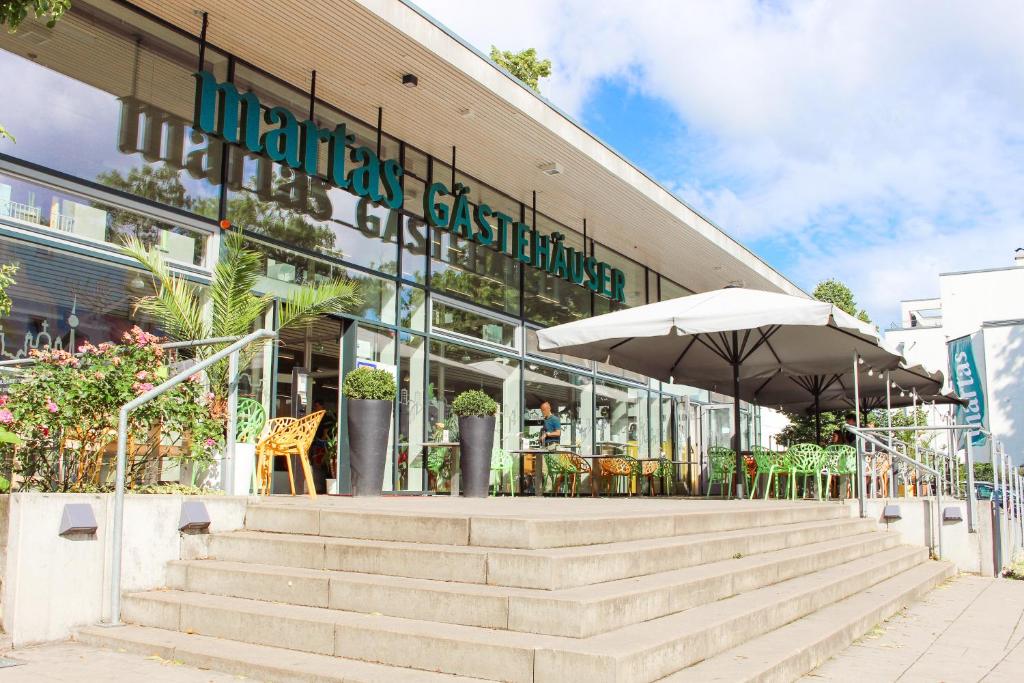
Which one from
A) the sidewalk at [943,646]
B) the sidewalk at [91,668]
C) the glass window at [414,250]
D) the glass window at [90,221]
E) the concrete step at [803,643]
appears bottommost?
the sidewalk at [943,646]

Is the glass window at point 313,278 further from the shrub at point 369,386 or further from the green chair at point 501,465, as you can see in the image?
the green chair at point 501,465

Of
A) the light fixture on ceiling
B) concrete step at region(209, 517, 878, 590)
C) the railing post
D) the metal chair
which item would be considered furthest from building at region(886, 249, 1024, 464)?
concrete step at region(209, 517, 878, 590)

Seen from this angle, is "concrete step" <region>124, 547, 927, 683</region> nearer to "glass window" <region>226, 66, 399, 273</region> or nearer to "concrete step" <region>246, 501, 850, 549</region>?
"concrete step" <region>246, 501, 850, 549</region>

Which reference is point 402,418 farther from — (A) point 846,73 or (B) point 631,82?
(B) point 631,82

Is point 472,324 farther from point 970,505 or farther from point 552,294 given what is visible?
point 970,505

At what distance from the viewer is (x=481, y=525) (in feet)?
15.8

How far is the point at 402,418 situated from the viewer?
1111 centimetres

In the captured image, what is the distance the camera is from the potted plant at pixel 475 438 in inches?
390

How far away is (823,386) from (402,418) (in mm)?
6933

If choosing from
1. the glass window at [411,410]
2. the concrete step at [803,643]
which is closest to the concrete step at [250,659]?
the concrete step at [803,643]

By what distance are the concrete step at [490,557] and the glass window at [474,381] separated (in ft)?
19.5

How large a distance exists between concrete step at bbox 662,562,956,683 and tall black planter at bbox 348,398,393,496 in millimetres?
4534

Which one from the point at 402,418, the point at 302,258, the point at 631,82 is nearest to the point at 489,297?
the point at 402,418

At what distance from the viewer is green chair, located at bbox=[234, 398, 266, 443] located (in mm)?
7969
